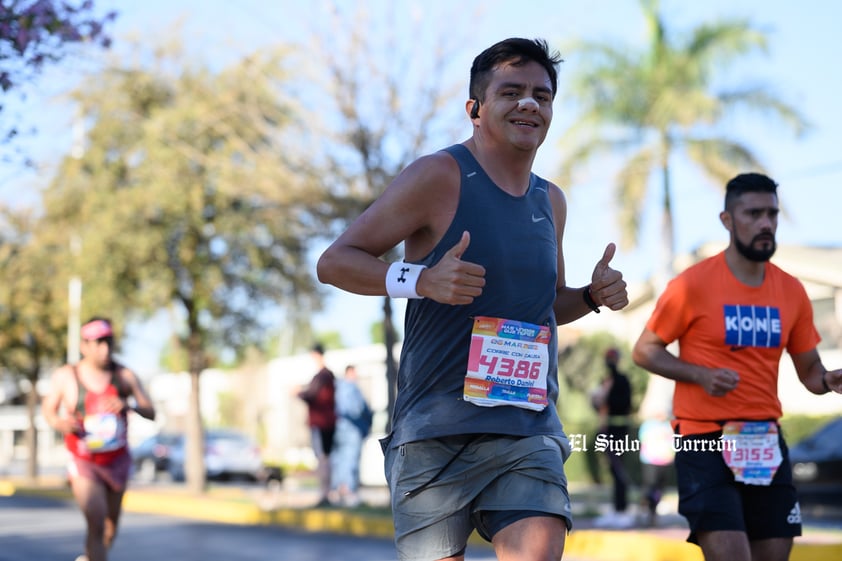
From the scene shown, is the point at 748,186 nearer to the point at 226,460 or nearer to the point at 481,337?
the point at 481,337

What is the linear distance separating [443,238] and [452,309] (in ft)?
0.71

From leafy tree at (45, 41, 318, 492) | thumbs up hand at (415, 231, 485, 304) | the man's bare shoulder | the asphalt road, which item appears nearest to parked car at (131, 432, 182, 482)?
leafy tree at (45, 41, 318, 492)

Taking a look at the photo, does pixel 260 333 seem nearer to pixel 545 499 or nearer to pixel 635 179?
pixel 635 179

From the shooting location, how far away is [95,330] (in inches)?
330

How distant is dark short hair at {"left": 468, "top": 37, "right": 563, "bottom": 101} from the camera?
3.91m

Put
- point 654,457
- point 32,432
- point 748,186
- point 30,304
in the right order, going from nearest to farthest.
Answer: point 748,186 < point 654,457 < point 30,304 < point 32,432

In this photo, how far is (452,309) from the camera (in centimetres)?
378

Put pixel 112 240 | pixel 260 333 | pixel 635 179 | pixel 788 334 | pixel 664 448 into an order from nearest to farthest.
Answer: pixel 788 334
pixel 664 448
pixel 112 240
pixel 260 333
pixel 635 179

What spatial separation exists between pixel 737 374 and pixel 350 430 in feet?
40.5

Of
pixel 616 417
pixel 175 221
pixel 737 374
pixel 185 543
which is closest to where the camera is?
pixel 737 374

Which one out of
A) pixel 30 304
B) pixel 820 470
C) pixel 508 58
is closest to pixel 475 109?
pixel 508 58

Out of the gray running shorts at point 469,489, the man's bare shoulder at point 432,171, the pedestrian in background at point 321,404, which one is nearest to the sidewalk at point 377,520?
the pedestrian in background at point 321,404

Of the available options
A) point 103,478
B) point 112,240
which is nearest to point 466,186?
point 103,478

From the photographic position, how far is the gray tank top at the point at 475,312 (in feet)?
12.3
